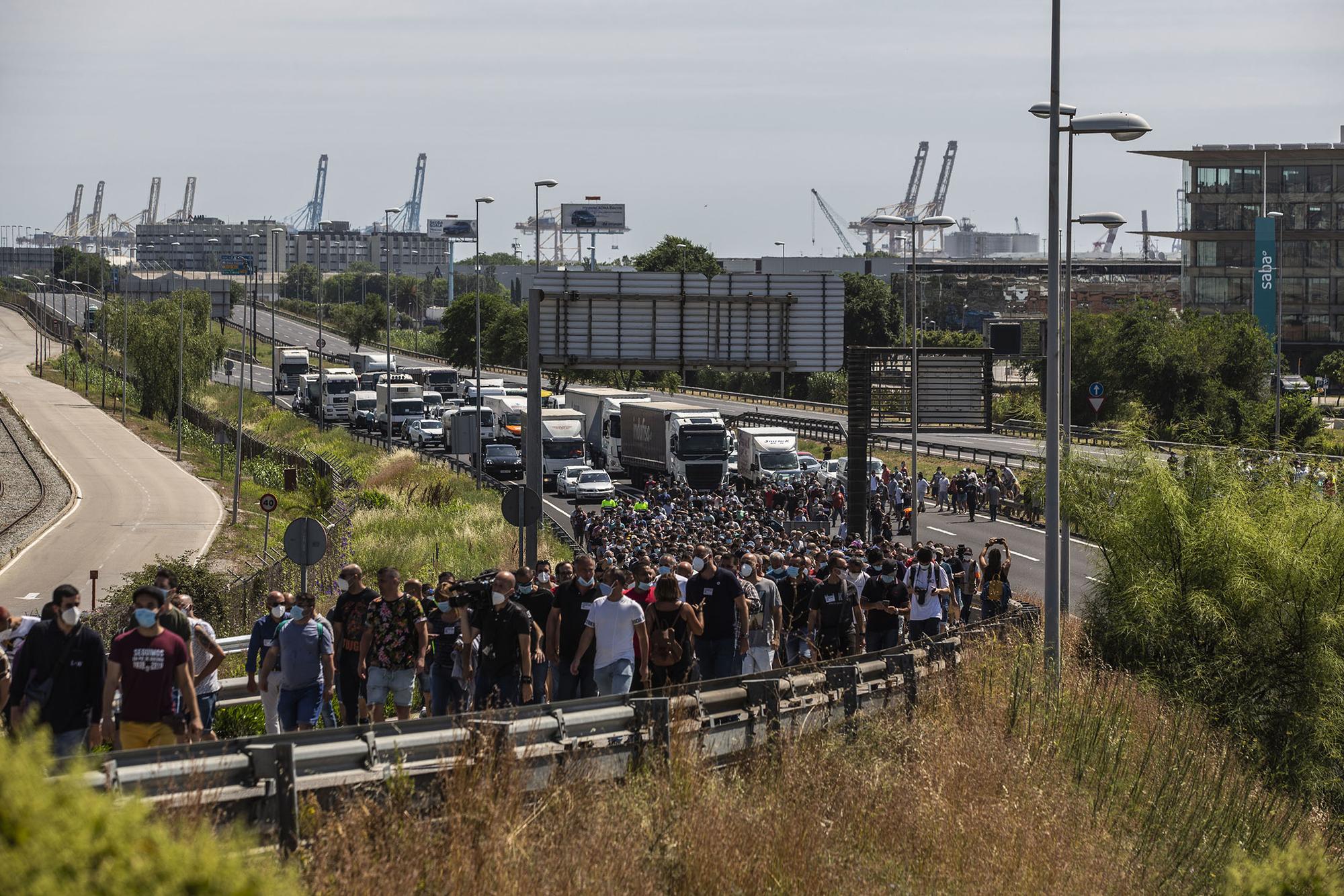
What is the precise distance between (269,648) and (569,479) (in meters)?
37.8

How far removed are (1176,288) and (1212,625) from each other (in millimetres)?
174414

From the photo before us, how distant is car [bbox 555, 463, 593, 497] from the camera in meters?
49.4

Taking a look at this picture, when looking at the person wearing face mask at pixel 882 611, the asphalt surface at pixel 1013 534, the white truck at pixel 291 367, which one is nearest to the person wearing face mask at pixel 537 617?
the person wearing face mask at pixel 882 611

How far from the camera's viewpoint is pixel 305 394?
85875 mm

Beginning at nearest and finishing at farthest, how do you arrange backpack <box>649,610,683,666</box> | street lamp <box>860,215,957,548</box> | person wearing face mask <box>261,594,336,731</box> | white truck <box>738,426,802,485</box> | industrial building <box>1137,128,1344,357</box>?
person wearing face mask <box>261,594,336,731</box> < backpack <box>649,610,683,666</box> < street lamp <box>860,215,957,548</box> < white truck <box>738,426,802,485</box> < industrial building <box>1137,128,1344,357</box>

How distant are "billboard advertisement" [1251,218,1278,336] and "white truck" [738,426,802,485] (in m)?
44.1

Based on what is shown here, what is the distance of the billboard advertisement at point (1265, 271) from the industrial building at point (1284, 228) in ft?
62.5

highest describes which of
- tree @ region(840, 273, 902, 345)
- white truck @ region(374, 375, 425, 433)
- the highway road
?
tree @ region(840, 273, 902, 345)

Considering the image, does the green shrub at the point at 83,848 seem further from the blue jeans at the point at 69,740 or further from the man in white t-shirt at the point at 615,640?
the man in white t-shirt at the point at 615,640

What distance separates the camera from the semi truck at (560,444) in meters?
54.0

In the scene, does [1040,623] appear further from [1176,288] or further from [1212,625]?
[1176,288]

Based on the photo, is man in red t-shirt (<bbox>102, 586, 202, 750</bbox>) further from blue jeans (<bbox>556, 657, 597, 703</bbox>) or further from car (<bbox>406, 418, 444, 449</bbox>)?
car (<bbox>406, 418, 444, 449</bbox>)

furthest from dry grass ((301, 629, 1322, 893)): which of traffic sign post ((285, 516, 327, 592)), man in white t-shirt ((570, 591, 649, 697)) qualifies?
traffic sign post ((285, 516, 327, 592))

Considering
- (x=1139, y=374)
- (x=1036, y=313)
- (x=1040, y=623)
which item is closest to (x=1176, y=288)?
(x=1036, y=313)
